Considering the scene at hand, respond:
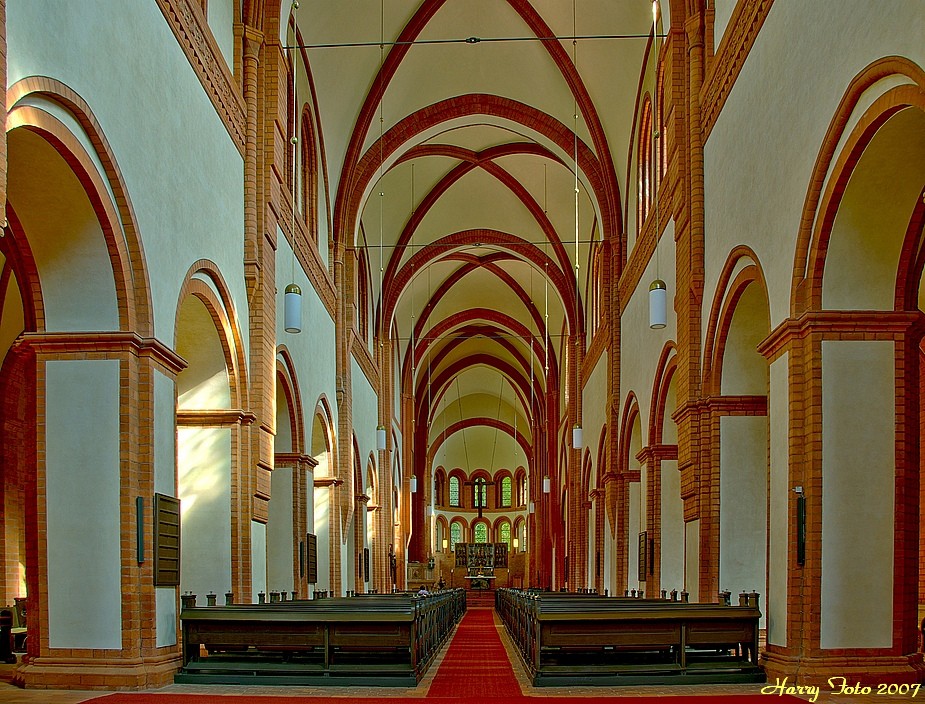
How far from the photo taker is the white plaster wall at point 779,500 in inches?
375

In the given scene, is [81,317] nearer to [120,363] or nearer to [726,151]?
[120,363]

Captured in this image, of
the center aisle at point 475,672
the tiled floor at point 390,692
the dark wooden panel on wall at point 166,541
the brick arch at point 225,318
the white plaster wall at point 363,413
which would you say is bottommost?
the center aisle at point 475,672

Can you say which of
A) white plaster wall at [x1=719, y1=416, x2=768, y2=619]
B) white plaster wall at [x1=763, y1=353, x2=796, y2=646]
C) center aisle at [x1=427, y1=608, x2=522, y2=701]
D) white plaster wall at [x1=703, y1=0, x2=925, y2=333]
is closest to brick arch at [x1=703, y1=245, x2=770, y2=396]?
white plaster wall at [x1=703, y1=0, x2=925, y2=333]

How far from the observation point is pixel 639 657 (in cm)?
→ 1124

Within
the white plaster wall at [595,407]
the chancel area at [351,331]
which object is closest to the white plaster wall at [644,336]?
the chancel area at [351,331]

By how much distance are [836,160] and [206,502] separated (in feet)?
27.1

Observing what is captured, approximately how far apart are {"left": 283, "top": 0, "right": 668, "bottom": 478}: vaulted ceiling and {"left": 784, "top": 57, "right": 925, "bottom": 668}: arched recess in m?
7.64

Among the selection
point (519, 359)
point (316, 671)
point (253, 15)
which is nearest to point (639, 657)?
point (316, 671)

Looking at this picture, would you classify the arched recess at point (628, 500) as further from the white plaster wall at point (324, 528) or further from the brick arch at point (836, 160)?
the brick arch at point (836, 160)

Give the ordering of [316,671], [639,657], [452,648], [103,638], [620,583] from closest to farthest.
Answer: [103,638], [316,671], [639,657], [452,648], [620,583]

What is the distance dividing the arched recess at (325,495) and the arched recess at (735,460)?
9978 mm

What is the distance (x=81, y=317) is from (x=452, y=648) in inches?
347

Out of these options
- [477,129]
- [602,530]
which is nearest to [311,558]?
[602,530]

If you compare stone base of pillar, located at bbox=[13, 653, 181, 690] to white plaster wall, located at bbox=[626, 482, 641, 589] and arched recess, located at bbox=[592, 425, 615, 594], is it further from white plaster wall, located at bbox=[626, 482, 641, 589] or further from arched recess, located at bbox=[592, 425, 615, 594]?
arched recess, located at bbox=[592, 425, 615, 594]
